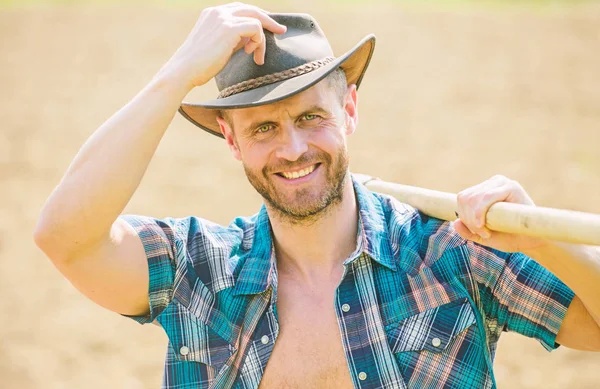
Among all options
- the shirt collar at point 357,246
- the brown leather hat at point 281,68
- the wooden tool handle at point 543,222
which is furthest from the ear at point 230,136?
the wooden tool handle at point 543,222

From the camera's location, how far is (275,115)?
3.44 m

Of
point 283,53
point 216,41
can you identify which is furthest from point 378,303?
point 216,41

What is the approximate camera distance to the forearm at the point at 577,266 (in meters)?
2.94

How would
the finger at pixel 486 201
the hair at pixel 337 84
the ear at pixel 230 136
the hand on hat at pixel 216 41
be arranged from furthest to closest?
the ear at pixel 230 136, the hair at pixel 337 84, the hand on hat at pixel 216 41, the finger at pixel 486 201

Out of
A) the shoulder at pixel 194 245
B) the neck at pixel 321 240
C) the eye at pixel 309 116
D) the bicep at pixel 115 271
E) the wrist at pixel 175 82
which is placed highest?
the eye at pixel 309 116

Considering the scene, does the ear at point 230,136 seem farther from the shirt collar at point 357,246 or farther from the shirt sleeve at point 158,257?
the shirt sleeve at point 158,257

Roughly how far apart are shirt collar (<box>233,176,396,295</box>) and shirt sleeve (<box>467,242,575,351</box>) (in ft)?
1.17

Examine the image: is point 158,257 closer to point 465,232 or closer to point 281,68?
point 281,68

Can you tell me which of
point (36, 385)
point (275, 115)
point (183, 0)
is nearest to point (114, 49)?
point (183, 0)

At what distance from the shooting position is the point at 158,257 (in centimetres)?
341

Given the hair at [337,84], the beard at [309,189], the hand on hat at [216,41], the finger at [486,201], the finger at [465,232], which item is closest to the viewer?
the finger at [486,201]

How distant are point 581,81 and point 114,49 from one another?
734 cm

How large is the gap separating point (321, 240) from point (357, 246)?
203 mm

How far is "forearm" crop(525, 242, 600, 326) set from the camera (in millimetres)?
2938
